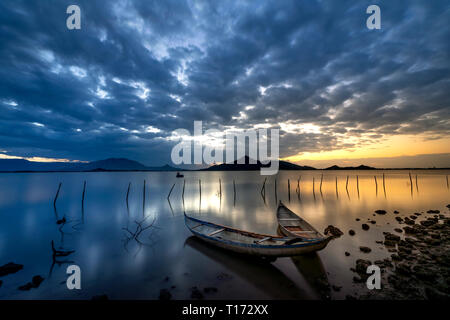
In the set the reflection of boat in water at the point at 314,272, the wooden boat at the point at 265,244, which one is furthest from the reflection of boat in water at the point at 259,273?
the reflection of boat in water at the point at 314,272

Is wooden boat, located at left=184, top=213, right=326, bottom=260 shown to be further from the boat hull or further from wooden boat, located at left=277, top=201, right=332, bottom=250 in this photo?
wooden boat, located at left=277, top=201, right=332, bottom=250

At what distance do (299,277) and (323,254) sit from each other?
302 centimetres

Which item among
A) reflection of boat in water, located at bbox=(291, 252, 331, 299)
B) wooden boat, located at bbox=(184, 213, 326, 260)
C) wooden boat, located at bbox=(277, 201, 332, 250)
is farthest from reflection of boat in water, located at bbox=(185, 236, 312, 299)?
wooden boat, located at bbox=(277, 201, 332, 250)

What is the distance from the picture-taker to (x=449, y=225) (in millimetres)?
14938

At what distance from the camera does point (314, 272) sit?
8477 mm

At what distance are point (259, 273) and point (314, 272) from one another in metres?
2.62

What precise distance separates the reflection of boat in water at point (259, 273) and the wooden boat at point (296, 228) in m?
2.27

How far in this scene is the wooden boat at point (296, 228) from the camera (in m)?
10.6

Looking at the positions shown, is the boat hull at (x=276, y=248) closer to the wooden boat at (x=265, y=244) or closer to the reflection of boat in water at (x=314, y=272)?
the wooden boat at (x=265, y=244)

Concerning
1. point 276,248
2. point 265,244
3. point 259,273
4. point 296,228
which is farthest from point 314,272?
point 296,228

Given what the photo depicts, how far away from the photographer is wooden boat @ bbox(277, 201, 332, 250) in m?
10.6

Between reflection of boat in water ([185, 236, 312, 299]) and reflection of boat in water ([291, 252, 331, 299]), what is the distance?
0.69m
